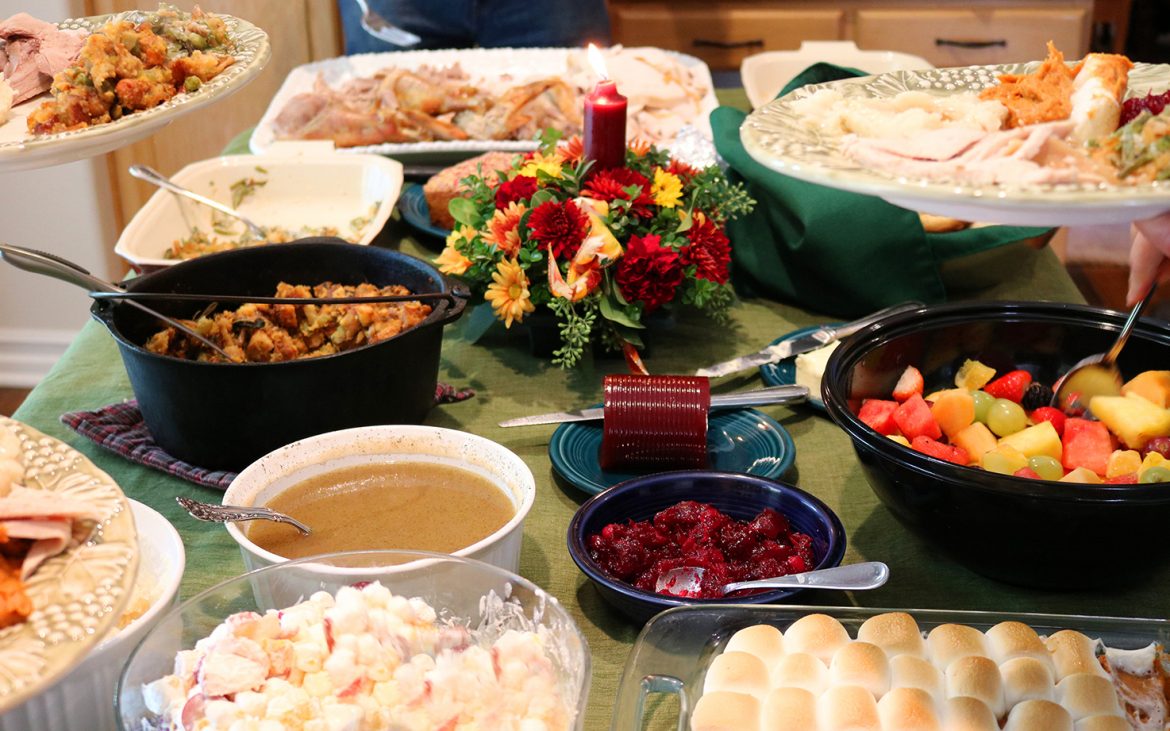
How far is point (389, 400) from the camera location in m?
1.27

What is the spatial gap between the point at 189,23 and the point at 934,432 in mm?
874

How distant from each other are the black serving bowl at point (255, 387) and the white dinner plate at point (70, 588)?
1.52 feet

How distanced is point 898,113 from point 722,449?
0.52 m

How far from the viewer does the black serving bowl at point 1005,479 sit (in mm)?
977

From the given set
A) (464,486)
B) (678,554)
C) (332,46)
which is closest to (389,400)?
(464,486)

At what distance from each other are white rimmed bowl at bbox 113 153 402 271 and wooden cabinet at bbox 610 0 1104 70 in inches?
101

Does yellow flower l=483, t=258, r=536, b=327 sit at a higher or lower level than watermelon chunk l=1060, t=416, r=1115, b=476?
higher

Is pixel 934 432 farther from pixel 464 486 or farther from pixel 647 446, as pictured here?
pixel 464 486

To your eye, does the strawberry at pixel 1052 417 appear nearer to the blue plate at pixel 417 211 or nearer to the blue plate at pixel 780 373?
the blue plate at pixel 780 373

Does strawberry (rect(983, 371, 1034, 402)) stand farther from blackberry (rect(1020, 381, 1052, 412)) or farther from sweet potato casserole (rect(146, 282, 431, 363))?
sweet potato casserole (rect(146, 282, 431, 363))

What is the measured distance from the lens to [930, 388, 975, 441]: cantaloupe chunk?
1.18 metres

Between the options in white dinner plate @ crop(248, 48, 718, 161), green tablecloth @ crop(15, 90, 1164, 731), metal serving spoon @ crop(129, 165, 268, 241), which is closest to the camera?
green tablecloth @ crop(15, 90, 1164, 731)

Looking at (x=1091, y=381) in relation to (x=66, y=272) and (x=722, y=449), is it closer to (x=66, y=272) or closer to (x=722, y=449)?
(x=722, y=449)

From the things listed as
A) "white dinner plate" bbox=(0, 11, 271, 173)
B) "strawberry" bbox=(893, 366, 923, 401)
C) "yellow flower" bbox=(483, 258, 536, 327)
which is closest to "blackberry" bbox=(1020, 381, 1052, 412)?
"strawberry" bbox=(893, 366, 923, 401)
